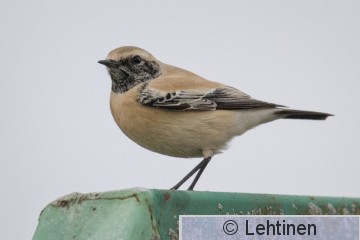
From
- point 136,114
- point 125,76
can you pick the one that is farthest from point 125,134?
point 125,76

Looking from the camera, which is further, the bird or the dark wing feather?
the dark wing feather

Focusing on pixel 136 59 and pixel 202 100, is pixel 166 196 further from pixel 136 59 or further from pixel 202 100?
pixel 136 59

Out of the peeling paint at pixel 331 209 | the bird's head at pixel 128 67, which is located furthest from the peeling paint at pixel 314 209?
the bird's head at pixel 128 67

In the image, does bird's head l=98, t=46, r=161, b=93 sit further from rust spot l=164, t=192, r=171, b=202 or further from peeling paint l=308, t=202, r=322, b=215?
rust spot l=164, t=192, r=171, b=202

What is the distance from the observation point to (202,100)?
7.80m

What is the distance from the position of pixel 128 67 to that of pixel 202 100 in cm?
95

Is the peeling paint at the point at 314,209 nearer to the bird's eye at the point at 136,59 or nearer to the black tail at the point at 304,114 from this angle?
the black tail at the point at 304,114

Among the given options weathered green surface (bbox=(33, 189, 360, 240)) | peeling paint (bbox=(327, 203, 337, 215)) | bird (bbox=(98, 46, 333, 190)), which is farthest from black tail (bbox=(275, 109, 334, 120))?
weathered green surface (bbox=(33, 189, 360, 240))

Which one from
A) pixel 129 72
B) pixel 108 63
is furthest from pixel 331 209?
pixel 108 63

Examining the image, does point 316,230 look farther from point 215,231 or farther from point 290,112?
point 290,112

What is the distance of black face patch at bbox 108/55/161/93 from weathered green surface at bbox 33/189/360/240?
113 inches

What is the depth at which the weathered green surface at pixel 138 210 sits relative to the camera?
4.64 meters

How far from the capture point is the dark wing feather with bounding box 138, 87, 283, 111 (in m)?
7.58

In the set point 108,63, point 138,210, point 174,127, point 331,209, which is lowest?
point 331,209
